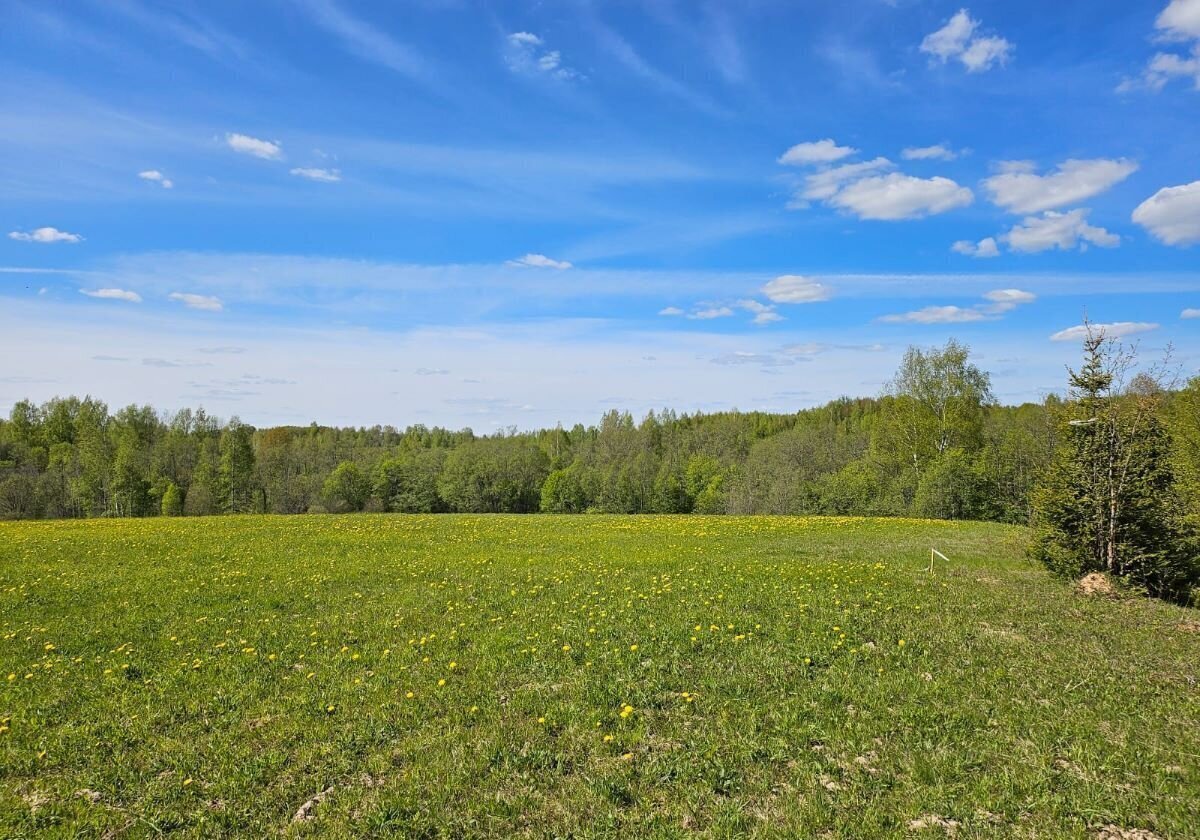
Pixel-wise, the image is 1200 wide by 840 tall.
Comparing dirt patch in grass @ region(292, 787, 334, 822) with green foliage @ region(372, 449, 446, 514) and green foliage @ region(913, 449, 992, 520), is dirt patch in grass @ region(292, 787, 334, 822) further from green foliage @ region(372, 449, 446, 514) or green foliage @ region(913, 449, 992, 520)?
green foliage @ region(372, 449, 446, 514)

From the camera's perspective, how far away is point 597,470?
89375mm

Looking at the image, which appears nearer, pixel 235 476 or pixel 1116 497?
pixel 1116 497

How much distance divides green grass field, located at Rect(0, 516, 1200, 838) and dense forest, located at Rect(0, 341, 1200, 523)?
Result: 110ft

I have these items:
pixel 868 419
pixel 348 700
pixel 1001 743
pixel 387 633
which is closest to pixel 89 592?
pixel 387 633

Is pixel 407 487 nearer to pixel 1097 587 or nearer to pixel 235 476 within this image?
pixel 235 476

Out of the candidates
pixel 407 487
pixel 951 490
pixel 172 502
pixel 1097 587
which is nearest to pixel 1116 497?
pixel 1097 587

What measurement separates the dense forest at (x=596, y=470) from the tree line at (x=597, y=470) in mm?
167

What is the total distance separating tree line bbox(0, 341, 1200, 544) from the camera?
178 feet

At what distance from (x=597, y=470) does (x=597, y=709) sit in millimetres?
81122

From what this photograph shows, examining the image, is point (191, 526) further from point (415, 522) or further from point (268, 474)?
point (268, 474)

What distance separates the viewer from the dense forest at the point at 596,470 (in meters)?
54.2

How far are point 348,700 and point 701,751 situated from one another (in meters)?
4.87

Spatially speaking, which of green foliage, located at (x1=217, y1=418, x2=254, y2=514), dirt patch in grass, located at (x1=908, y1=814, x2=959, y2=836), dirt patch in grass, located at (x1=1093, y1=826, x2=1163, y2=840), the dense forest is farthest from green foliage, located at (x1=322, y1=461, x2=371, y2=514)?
dirt patch in grass, located at (x1=1093, y1=826, x2=1163, y2=840)

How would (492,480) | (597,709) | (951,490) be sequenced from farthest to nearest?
(492,480) < (951,490) < (597,709)
